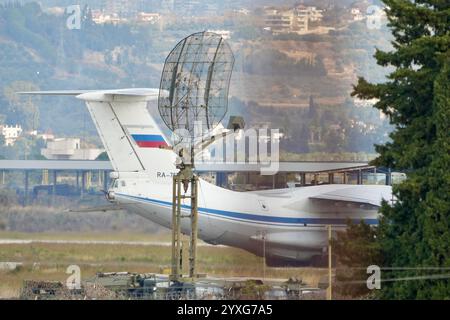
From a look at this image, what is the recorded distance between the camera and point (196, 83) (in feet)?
90.0

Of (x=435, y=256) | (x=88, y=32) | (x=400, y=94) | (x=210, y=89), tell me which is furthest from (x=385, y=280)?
(x=88, y=32)

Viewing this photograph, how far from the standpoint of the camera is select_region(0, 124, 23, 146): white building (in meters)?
49.4

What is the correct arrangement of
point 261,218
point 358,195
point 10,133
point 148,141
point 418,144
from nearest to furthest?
point 418,144, point 358,195, point 261,218, point 148,141, point 10,133

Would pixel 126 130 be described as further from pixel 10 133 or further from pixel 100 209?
pixel 10 133

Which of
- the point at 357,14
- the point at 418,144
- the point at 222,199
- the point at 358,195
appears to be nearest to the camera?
the point at 418,144

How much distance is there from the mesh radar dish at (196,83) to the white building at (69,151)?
53.8ft

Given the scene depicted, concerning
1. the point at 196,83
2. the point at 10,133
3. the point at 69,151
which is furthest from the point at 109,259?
the point at 10,133

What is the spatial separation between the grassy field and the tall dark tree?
7239mm

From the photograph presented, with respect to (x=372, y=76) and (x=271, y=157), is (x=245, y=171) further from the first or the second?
(x=372, y=76)

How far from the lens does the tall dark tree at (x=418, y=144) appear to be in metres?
21.1

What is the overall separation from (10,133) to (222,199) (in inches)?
680

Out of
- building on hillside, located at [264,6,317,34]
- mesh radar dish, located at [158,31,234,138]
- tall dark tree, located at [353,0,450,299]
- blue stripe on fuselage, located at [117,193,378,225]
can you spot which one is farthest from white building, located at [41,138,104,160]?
tall dark tree, located at [353,0,450,299]

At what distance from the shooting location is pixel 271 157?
35.0 m

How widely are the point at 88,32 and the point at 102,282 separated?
29.0m
